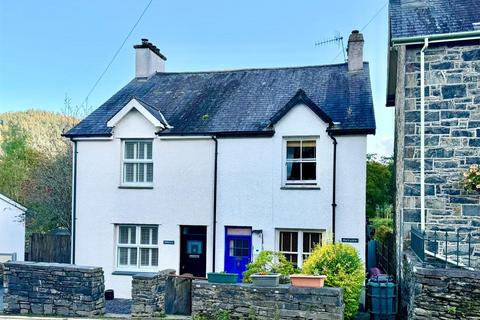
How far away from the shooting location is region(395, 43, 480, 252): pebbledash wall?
1058 centimetres

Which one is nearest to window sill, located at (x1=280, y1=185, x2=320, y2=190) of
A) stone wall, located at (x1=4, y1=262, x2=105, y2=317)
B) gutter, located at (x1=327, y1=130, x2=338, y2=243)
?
gutter, located at (x1=327, y1=130, x2=338, y2=243)

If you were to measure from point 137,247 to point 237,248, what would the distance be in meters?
3.58

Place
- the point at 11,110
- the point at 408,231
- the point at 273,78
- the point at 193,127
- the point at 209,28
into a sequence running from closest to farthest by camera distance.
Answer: the point at 408,231, the point at 193,127, the point at 273,78, the point at 209,28, the point at 11,110

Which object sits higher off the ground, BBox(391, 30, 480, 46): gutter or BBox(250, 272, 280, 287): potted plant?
BBox(391, 30, 480, 46): gutter

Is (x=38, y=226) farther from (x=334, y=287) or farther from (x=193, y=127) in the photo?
(x=334, y=287)

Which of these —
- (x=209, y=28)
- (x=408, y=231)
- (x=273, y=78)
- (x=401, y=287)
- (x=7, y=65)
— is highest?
(x=209, y=28)

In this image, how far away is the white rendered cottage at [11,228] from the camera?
67.7 feet

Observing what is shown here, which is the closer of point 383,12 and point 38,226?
point 383,12

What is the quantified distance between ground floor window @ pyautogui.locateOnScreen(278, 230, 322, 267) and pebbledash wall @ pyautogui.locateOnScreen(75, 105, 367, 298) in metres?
0.28

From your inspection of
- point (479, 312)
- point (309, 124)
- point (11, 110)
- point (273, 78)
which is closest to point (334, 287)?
point (479, 312)

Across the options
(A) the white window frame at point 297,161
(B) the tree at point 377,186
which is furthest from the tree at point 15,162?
(B) the tree at point 377,186

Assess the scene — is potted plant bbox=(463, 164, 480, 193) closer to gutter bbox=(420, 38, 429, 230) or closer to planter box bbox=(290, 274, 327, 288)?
gutter bbox=(420, 38, 429, 230)

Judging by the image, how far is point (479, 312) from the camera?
8.02 metres

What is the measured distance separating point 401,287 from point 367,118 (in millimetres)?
5361
